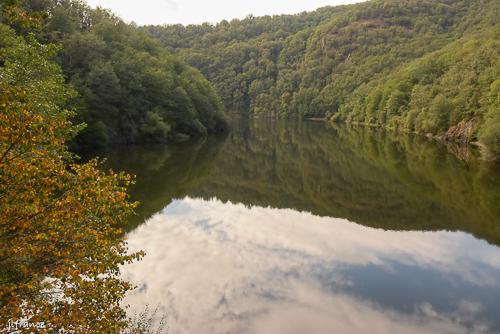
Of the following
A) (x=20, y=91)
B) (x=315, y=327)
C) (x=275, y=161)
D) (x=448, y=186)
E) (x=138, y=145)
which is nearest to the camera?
(x=20, y=91)

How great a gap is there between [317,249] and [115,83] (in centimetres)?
4672

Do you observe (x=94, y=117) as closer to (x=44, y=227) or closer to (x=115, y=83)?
(x=115, y=83)

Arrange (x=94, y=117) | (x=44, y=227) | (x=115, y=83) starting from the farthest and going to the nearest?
(x=115, y=83)
(x=94, y=117)
(x=44, y=227)

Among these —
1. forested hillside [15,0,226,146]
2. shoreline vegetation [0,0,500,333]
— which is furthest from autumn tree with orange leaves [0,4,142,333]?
forested hillside [15,0,226,146]

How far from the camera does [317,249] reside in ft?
82.4

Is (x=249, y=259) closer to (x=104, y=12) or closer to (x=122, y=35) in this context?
(x=122, y=35)

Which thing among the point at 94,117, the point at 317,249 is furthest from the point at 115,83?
the point at 317,249

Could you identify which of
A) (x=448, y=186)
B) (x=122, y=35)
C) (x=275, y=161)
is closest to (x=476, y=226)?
(x=448, y=186)

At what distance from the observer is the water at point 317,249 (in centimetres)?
1734

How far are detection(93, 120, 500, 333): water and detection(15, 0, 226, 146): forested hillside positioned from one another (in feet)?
43.7

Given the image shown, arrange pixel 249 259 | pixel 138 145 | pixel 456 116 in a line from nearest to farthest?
pixel 249 259
pixel 138 145
pixel 456 116

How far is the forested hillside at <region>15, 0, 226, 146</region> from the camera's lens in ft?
198

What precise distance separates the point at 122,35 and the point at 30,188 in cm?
8265

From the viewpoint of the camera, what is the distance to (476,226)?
98.7 feet
